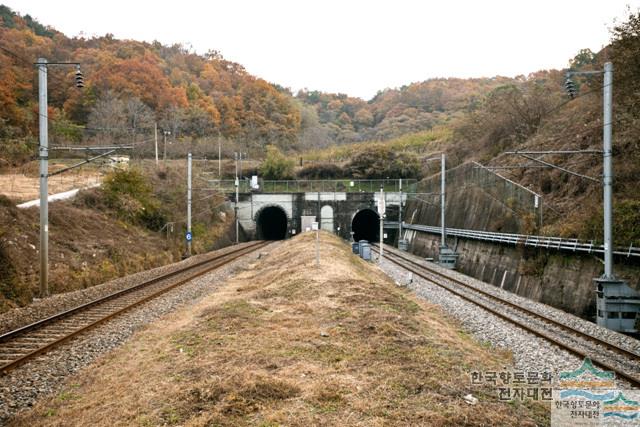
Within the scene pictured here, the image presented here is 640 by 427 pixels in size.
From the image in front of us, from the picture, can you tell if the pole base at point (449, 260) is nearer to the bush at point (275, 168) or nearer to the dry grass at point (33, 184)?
the dry grass at point (33, 184)

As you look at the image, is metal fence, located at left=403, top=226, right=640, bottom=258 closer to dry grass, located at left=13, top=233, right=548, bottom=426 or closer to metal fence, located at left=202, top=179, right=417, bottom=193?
dry grass, located at left=13, top=233, right=548, bottom=426

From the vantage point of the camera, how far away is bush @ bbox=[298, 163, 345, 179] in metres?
68.4

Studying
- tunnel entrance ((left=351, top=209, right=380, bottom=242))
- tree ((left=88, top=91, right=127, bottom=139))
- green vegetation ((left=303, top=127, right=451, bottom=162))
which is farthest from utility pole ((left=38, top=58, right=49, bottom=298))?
green vegetation ((left=303, top=127, right=451, bottom=162))

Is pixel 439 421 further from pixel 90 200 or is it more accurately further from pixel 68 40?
pixel 68 40

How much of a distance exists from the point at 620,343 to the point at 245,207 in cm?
4738

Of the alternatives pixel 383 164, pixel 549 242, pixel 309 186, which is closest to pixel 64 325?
pixel 549 242

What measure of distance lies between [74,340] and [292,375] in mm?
6563

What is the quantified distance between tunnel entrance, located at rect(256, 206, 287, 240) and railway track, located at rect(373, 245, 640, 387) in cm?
4449

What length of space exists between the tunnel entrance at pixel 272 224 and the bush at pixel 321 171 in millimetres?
6742

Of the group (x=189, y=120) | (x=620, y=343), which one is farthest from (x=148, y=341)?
(x=189, y=120)

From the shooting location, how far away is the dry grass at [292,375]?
613cm

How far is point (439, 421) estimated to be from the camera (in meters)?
5.76

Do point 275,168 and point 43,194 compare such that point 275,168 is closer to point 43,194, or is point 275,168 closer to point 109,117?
A: point 109,117

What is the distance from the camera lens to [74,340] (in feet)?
37.3
